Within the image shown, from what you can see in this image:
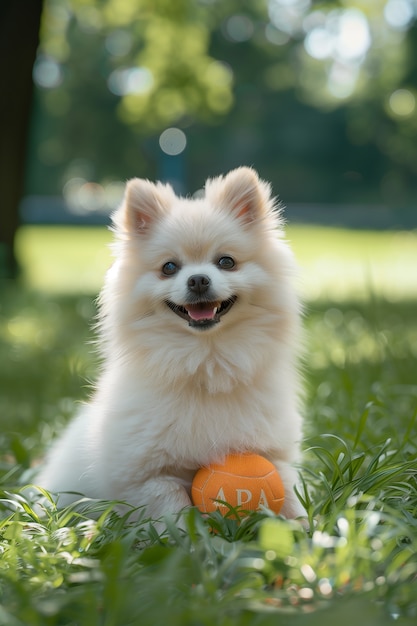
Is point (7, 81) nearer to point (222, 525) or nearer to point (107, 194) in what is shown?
point (222, 525)

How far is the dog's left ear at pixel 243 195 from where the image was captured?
334 cm

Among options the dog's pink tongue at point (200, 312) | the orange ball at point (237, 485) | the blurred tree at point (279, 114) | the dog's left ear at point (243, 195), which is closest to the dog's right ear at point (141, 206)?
the dog's left ear at point (243, 195)

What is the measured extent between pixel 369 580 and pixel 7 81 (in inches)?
369

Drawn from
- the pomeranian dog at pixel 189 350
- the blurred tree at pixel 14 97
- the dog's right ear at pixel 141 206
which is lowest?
the pomeranian dog at pixel 189 350

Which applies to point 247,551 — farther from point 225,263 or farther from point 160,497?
point 225,263

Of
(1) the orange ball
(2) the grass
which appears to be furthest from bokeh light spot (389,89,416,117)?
(1) the orange ball

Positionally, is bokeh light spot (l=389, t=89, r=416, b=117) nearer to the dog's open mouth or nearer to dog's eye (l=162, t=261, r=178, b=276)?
dog's eye (l=162, t=261, r=178, b=276)

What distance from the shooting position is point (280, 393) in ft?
10.6

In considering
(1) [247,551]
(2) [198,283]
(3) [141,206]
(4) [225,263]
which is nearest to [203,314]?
(2) [198,283]

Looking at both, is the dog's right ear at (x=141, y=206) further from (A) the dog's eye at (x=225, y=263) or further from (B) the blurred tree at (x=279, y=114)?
(B) the blurred tree at (x=279, y=114)

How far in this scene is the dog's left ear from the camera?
3336 millimetres

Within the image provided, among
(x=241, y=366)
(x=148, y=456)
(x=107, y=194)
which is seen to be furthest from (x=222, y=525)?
(x=107, y=194)

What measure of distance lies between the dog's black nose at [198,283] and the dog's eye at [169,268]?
0.21m

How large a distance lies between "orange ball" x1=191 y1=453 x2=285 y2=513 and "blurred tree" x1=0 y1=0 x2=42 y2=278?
295 inches
